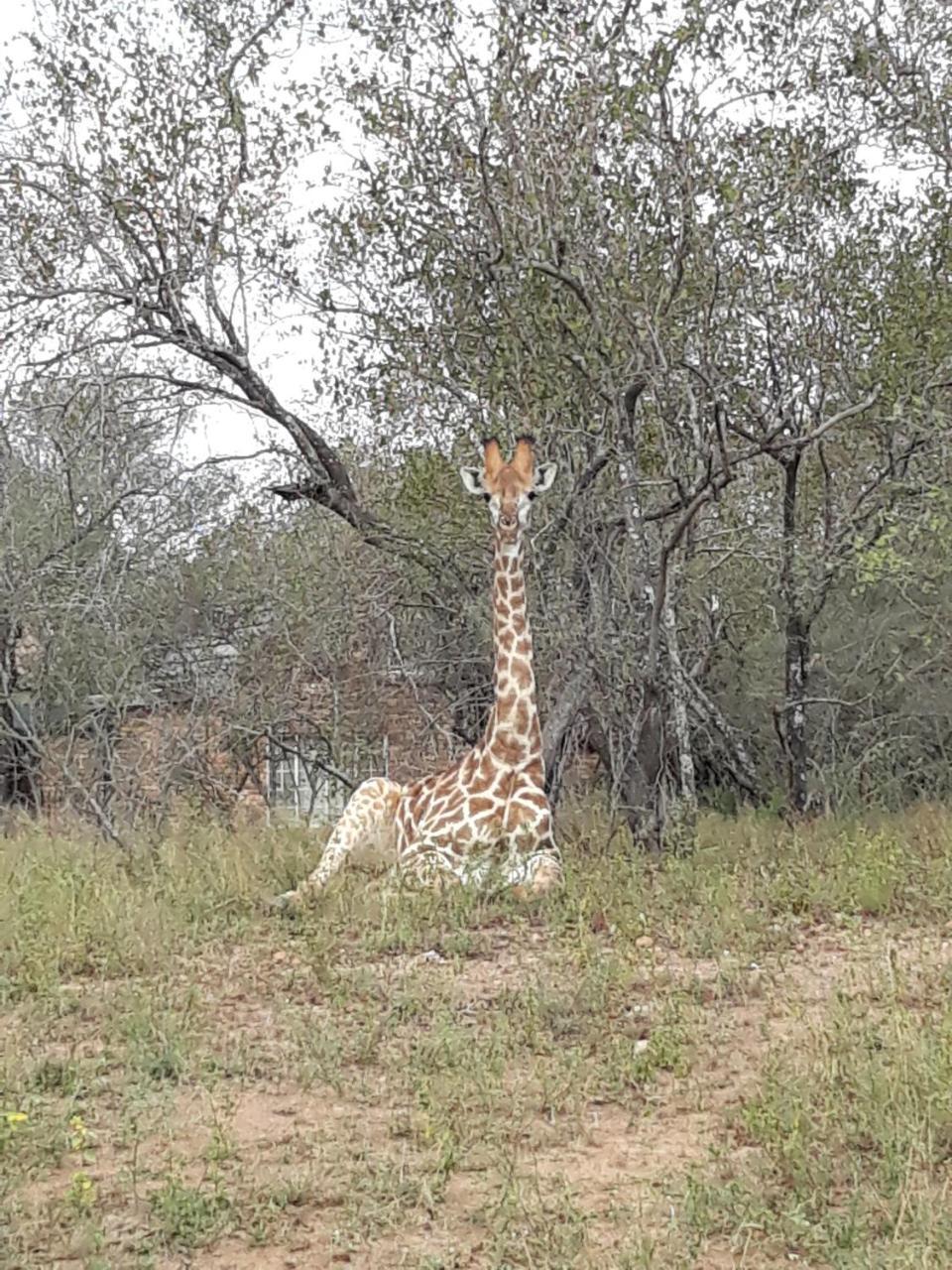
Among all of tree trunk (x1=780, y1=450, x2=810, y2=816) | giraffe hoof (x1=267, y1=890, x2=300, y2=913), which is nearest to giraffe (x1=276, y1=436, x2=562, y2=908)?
giraffe hoof (x1=267, y1=890, x2=300, y2=913)

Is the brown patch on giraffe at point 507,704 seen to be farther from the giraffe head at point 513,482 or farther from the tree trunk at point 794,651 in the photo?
the tree trunk at point 794,651

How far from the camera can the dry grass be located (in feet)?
11.5

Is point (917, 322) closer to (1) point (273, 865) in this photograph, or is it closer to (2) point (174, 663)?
(1) point (273, 865)

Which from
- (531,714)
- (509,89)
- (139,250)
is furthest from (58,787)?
(509,89)

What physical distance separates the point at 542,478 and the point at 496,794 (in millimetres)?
1757

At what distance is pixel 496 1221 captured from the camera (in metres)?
3.52

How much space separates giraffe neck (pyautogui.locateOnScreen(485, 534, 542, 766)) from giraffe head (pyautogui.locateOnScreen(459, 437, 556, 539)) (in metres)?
0.10

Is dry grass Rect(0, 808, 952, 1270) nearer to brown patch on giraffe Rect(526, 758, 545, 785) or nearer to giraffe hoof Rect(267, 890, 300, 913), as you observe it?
giraffe hoof Rect(267, 890, 300, 913)

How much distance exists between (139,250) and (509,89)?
8.29 ft

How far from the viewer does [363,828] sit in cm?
838

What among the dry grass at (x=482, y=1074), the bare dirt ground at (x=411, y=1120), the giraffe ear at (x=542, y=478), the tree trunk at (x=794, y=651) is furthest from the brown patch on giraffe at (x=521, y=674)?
the tree trunk at (x=794, y=651)

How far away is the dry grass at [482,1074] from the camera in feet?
11.5

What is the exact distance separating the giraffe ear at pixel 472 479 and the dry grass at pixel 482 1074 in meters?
2.31

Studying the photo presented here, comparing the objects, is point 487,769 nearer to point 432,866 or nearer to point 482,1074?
point 432,866
